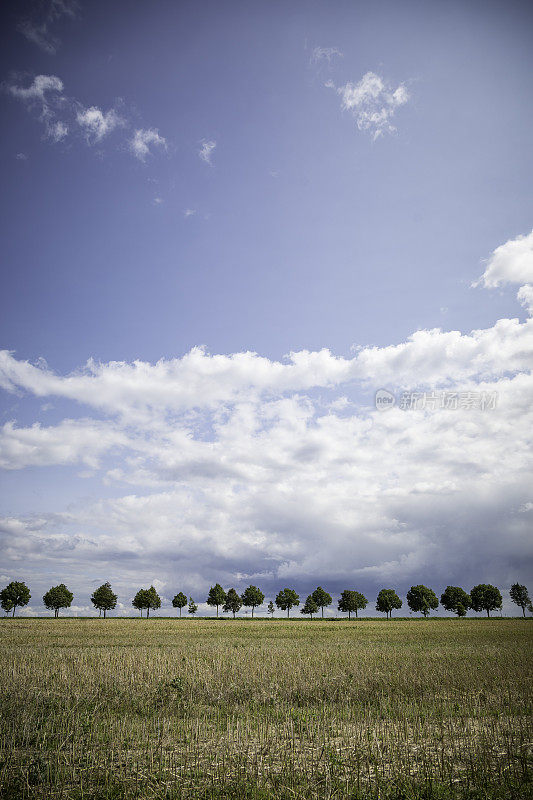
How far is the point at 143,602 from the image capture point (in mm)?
112500

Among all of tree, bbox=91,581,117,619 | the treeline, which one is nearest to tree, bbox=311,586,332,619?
the treeline

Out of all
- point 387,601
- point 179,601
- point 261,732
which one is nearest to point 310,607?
point 387,601

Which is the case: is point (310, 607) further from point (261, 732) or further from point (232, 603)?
A: point (261, 732)

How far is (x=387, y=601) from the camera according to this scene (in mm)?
119812

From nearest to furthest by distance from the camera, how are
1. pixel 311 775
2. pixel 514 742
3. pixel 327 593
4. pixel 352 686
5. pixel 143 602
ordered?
1. pixel 311 775
2. pixel 514 742
3. pixel 352 686
4. pixel 143 602
5. pixel 327 593

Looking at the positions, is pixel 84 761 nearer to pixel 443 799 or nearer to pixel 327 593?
pixel 443 799

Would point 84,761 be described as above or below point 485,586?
above

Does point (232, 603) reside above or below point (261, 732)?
below

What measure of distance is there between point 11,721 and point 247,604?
118 metres

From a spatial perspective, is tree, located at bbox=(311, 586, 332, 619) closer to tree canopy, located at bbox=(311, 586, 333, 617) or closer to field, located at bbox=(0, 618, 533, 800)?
tree canopy, located at bbox=(311, 586, 333, 617)

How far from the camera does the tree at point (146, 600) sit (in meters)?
113

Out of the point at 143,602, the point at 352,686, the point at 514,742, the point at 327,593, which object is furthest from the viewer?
the point at 327,593

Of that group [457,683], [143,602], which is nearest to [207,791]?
[457,683]

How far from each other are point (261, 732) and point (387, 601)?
122987mm
